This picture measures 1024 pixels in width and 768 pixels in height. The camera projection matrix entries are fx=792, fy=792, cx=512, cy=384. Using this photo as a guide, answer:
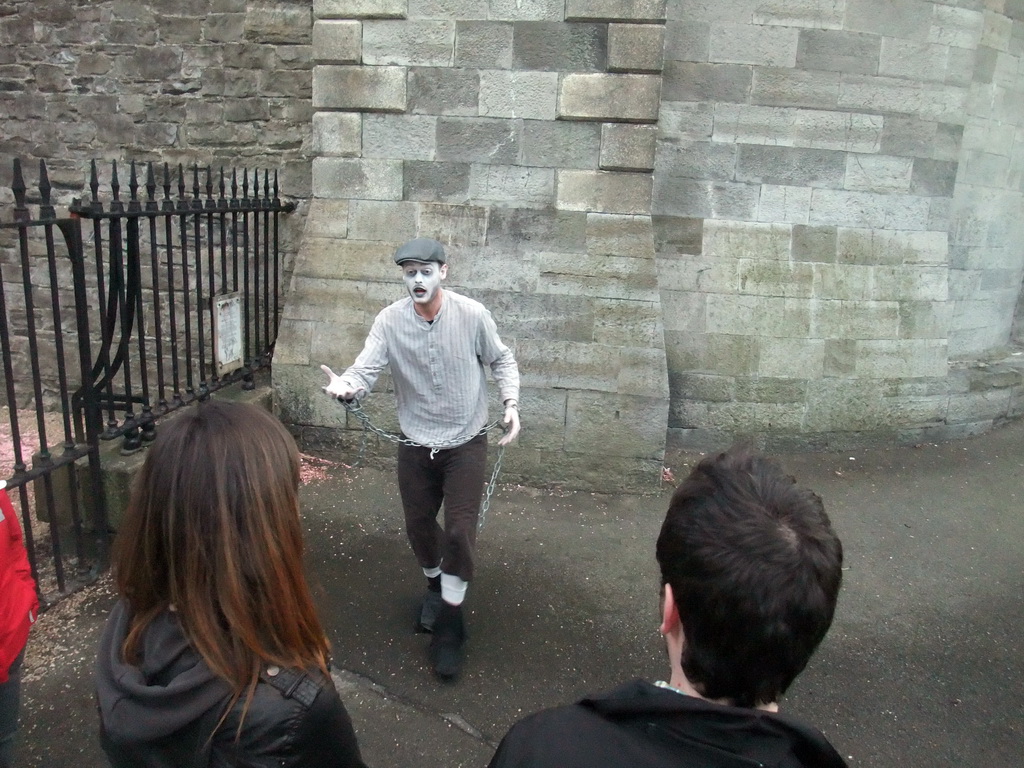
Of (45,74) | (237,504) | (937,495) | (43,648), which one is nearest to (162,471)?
(237,504)

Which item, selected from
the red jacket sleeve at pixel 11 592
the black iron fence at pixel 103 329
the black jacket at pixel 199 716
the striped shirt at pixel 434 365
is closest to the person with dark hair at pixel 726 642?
the black jacket at pixel 199 716

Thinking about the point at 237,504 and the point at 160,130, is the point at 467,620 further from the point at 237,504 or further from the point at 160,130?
the point at 160,130

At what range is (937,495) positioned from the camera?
5.50 m

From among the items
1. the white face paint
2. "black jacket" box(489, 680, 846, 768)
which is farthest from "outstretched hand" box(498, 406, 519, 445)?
"black jacket" box(489, 680, 846, 768)

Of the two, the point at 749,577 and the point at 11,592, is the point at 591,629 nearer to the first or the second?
the point at 11,592

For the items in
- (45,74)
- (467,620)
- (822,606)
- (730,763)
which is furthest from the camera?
(45,74)

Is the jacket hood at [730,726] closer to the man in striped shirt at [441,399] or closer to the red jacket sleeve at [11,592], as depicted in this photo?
the red jacket sleeve at [11,592]

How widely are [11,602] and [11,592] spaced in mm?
27

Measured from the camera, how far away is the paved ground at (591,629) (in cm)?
297

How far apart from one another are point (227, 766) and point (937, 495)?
17.7 feet

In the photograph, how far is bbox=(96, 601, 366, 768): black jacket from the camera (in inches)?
52.4

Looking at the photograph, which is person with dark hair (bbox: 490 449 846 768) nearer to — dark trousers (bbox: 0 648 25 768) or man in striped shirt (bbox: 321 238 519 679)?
dark trousers (bbox: 0 648 25 768)

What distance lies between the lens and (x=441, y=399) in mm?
3375

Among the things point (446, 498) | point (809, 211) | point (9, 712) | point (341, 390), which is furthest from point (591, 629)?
point (809, 211)
